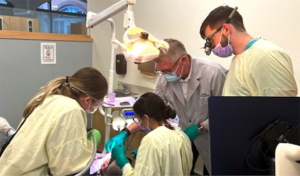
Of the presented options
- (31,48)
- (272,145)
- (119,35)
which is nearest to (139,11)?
(119,35)

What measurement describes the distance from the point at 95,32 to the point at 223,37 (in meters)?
2.29

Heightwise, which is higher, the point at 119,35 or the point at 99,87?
the point at 119,35

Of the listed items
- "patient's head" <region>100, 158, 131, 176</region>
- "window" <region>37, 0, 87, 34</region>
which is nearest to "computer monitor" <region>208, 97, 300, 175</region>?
"patient's head" <region>100, 158, 131, 176</region>

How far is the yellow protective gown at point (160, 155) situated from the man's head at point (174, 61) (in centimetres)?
37

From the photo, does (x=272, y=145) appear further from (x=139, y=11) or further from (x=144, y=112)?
(x=139, y=11)

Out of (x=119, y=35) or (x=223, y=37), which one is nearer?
(x=223, y=37)

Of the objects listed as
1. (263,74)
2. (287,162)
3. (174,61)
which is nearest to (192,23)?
(174,61)

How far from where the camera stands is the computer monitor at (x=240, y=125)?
2.33 feet

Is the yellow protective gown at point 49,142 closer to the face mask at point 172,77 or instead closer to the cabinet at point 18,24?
the face mask at point 172,77

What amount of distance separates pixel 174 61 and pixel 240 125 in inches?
34.5

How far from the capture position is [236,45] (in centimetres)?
126

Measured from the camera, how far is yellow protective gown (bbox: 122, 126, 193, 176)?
128 cm

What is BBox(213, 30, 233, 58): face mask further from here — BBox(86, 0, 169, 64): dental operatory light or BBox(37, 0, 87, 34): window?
BBox(37, 0, 87, 34): window

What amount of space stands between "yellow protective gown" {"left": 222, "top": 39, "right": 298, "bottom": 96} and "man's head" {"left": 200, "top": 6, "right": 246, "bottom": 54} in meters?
0.16
